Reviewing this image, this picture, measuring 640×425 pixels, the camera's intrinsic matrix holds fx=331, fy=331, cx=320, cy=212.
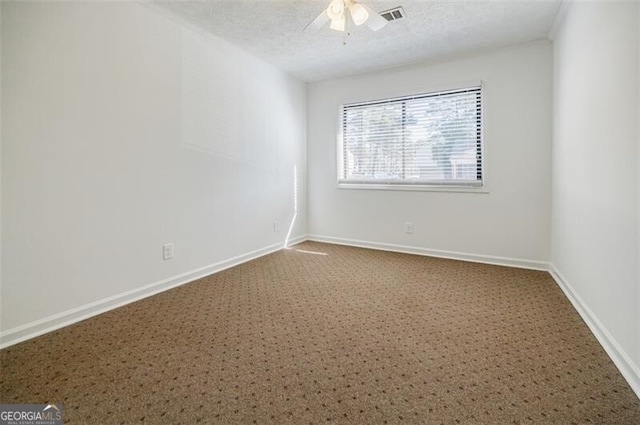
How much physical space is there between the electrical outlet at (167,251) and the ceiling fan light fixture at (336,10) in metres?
2.27

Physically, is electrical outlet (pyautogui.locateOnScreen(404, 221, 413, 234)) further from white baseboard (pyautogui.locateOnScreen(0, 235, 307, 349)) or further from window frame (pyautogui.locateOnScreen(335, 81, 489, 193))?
white baseboard (pyautogui.locateOnScreen(0, 235, 307, 349))

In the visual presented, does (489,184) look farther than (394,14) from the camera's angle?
Yes

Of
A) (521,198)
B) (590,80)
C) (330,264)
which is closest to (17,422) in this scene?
(330,264)

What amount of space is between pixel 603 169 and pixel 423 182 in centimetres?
215

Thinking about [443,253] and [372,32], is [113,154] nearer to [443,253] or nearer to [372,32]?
[372,32]

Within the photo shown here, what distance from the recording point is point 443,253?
399 cm

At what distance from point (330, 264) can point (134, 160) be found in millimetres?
2149

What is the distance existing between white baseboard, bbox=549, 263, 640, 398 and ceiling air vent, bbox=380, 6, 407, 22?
Result: 2.61 m

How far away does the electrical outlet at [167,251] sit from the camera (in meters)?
2.89

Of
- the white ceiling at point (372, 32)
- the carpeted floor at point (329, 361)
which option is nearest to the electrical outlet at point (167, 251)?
the carpeted floor at point (329, 361)

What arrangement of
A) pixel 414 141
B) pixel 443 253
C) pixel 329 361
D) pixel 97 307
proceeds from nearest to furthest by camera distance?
pixel 329 361 < pixel 97 307 < pixel 443 253 < pixel 414 141

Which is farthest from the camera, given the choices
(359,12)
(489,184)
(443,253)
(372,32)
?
(443,253)

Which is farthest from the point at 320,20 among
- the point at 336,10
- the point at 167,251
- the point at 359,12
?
the point at 167,251

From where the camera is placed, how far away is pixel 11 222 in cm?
194
